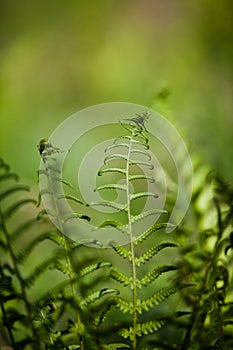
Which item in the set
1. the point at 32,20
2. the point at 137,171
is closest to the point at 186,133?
the point at 137,171

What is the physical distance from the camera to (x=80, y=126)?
1302mm

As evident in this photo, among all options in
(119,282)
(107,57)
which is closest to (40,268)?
(119,282)

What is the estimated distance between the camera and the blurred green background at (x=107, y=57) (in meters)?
1.31

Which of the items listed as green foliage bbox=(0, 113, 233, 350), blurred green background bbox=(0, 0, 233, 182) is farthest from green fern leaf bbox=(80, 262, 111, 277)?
blurred green background bbox=(0, 0, 233, 182)

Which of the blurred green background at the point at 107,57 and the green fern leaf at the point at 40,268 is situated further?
the blurred green background at the point at 107,57

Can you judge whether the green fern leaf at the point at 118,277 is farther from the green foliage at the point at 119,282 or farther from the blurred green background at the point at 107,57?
the blurred green background at the point at 107,57

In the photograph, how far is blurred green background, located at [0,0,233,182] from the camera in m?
1.31

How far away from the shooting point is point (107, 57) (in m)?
1.39

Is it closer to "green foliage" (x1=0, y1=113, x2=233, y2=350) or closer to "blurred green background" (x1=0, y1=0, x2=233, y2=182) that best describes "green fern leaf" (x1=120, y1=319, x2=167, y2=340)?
"green foliage" (x1=0, y1=113, x2=233, y2=350)

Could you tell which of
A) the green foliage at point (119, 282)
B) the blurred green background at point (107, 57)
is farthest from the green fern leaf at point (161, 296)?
the blurred green background at point (107, 57)

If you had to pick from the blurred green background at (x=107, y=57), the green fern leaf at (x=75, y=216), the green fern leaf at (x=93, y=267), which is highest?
the blurred green background at (x=107, y=57)

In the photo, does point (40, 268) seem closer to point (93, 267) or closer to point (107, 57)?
point (93, 267)

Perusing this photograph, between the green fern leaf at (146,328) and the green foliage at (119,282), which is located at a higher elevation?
the green foliage at (119,282)

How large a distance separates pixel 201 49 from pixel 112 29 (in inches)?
8.8
